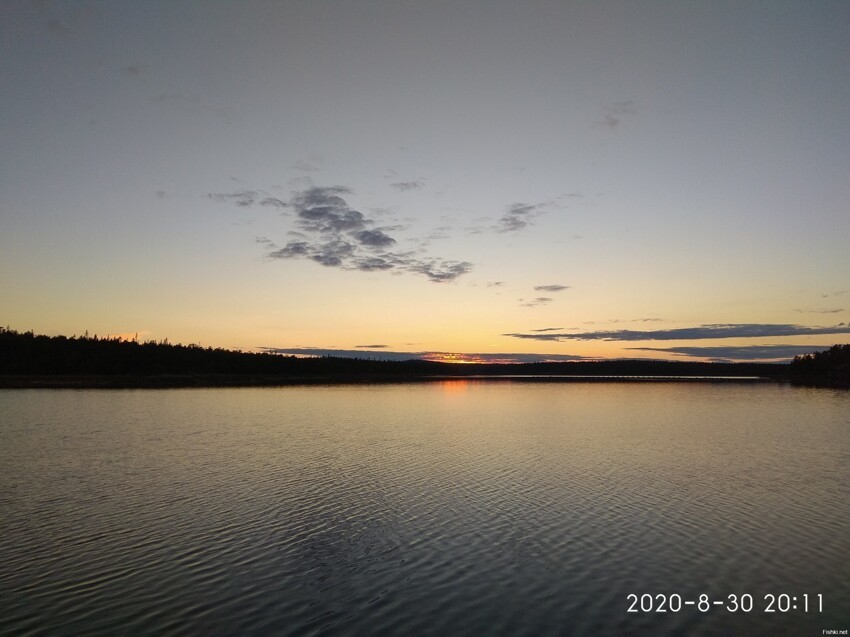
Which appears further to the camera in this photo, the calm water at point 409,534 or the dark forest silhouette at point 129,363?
the dark forest silhouette at point 129,363

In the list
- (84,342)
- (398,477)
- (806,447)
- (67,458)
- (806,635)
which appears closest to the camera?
(806,635)

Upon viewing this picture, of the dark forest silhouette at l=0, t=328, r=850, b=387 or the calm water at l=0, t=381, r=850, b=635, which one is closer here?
the calm water at l=0, t=381, r=850, b=635

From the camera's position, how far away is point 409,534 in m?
18.5

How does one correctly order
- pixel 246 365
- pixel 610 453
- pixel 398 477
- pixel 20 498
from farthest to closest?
pixel 246 365, pixel 610 453, pixel 398 477, pixel 20 498

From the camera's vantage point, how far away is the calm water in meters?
12.4

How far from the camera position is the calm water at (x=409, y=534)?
Answer: 1241 centimetres

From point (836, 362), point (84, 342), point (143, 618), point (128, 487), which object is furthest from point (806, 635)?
point (836, 362)

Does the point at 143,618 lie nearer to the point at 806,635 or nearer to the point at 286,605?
the point at 286,605

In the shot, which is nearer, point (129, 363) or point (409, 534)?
point (409, 534)

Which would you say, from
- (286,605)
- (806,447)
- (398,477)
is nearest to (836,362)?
(806,447)

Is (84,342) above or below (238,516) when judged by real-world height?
above

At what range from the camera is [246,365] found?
614 ft

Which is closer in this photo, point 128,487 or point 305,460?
point 128,487

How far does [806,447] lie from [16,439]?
53.2 m
